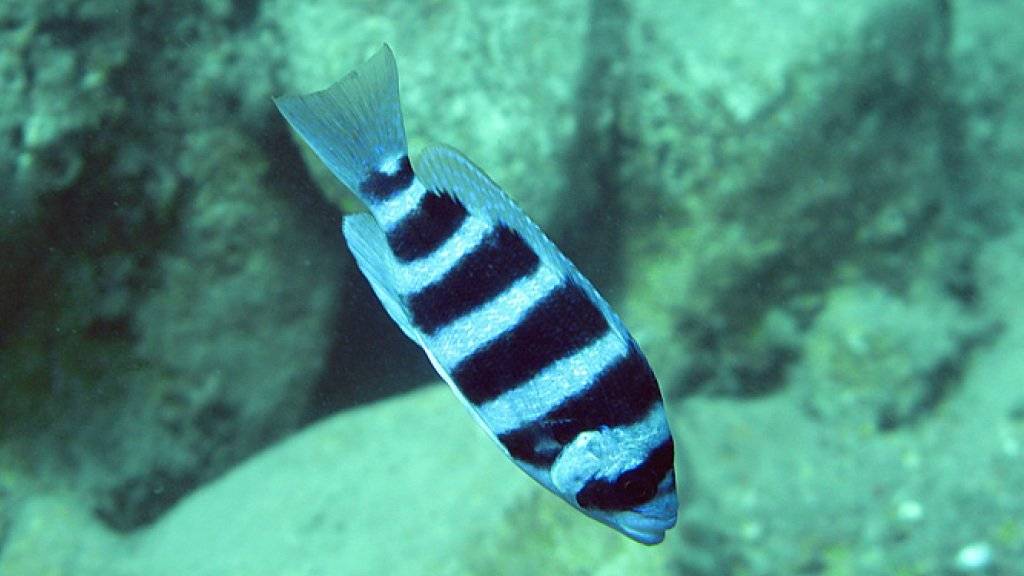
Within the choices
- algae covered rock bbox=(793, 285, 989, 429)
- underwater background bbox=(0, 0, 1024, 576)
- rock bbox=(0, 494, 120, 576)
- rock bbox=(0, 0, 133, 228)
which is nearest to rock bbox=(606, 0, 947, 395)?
underwater background bbox=(0, 0, 1024, 576)

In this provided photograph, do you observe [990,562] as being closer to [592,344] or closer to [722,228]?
[722,228]

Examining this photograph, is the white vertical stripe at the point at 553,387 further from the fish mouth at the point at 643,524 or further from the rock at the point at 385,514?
A: the rock at the point at 385,514

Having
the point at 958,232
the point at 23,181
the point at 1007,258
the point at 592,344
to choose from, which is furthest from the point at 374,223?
the point at 1007,258

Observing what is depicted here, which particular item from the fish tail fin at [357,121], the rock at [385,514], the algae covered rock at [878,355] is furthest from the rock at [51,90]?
the algae covered rock at [878,355]

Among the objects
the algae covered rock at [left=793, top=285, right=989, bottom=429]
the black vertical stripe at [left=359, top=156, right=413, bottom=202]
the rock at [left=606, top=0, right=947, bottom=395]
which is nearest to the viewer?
the black vertical stripe at [left=359, top=156, right=413, bottom=202]

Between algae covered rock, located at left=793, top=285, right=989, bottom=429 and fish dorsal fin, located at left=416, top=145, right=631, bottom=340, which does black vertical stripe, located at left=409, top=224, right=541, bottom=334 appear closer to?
fish dorsal fin, located at left=416, top=145, right=631, bottom=340

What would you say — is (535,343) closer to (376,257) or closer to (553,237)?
(376,257)
